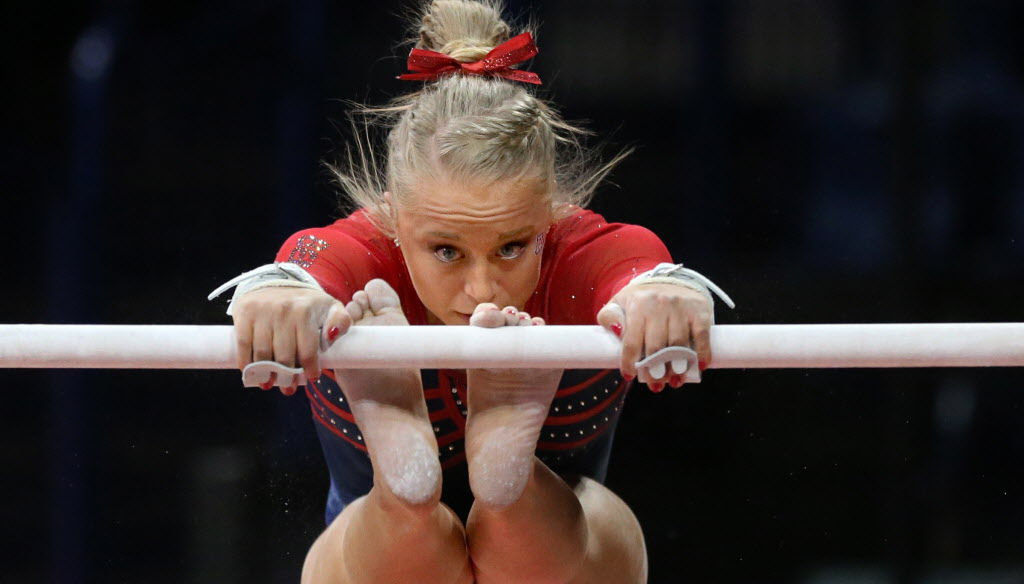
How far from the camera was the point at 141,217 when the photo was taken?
1629mm

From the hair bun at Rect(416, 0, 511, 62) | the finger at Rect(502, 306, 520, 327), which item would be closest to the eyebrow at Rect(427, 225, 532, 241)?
the finger at Rect(502, 306, 520, 327)

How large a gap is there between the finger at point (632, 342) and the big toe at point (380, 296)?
249 millimetres

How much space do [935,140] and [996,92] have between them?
132 millimetres

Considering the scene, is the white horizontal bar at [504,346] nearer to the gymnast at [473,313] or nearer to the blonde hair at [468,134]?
the gymnast at [473,313]

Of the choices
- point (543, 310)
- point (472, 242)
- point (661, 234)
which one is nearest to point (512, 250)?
point (472, 242)

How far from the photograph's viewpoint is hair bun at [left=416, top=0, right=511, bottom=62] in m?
1.11

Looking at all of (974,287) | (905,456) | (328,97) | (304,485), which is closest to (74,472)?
(304,485)

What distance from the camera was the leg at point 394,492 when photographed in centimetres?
90

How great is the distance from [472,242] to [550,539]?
0.28 m

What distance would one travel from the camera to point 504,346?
84cm

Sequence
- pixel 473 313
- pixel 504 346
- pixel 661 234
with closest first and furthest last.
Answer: pixel 504 346
pixel 473 313
pixel 661 234

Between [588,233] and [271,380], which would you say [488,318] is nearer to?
[271,380]

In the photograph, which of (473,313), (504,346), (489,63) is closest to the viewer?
(504,346)

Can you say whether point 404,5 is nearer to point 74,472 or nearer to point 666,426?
point 666,426
